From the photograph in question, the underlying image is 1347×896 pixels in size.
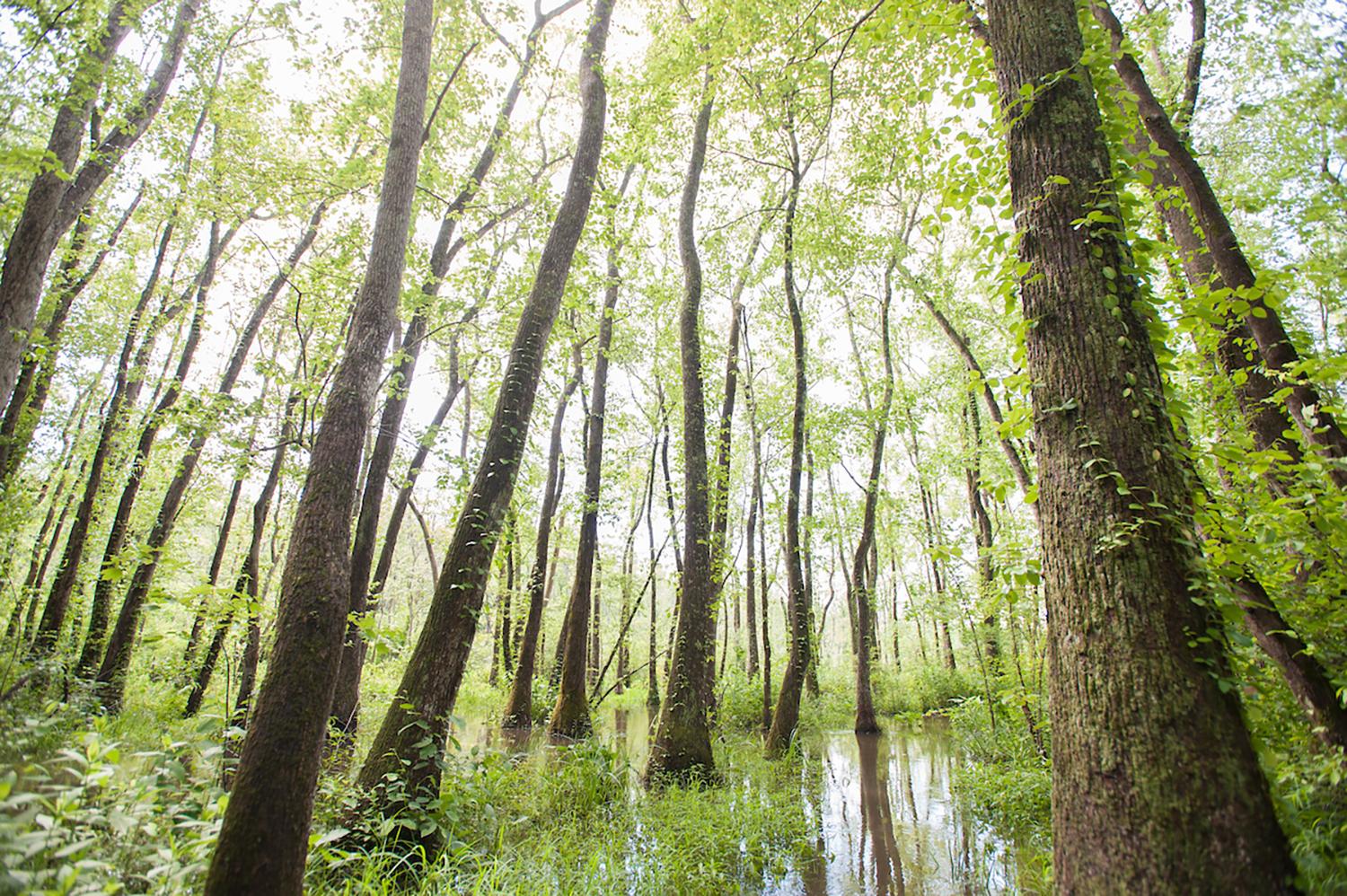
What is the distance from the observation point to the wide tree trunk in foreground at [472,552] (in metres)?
4.28

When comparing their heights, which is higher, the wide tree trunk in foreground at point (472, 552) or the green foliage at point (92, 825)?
the wide tree trunk in foreground at point (472, 552)

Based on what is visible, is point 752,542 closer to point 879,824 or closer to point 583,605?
point 583,605

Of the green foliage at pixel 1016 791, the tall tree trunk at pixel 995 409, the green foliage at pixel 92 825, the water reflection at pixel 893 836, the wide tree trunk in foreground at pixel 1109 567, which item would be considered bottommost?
the water reflection at pixel 893 836

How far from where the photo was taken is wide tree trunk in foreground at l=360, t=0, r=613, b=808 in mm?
4281

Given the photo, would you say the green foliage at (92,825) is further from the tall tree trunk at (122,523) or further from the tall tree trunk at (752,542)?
the tall tree trunk at (752,542)

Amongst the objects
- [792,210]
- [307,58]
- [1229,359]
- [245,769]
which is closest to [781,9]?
[792,210]

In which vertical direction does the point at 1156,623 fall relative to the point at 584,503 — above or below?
below

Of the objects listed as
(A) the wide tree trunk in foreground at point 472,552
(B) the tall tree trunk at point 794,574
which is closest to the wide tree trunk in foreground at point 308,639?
(A) the wide tree trunk in foreground at point 472,552

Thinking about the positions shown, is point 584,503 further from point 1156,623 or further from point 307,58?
point 1156,623

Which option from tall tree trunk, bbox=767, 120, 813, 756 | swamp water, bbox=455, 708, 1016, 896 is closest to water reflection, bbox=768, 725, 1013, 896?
swamp water, bbox=455, 708, 1016, 896

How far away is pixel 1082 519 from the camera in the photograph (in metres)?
2.25

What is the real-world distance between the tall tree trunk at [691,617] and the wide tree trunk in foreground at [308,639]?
4.24m

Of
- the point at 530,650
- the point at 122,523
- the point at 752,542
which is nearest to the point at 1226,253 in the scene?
the point at 530,650

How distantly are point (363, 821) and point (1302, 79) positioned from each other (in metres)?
11.7
